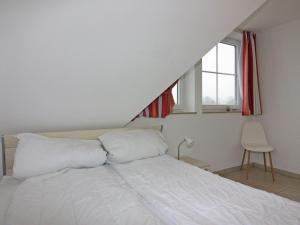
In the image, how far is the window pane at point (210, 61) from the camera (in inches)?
113

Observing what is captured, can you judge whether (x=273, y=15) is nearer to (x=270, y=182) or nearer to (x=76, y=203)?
(x=270, y=182)

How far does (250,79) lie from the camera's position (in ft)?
10.3

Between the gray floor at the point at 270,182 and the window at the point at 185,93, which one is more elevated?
the window at the point at 185,93

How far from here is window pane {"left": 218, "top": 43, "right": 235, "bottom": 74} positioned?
3070mm

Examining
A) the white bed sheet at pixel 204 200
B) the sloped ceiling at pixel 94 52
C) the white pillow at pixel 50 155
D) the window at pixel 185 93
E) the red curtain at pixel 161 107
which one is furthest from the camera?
the window at pixel 185 93

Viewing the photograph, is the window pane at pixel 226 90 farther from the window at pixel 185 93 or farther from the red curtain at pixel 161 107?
the red curtain at pixel 161 107

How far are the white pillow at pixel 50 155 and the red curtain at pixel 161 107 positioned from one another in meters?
0.78

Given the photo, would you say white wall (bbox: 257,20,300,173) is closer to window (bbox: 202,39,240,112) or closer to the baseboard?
the baseboard

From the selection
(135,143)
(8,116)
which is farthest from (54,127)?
(135,143)

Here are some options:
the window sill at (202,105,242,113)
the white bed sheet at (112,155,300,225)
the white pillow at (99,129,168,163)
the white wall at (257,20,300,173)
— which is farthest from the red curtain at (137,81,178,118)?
the white wall at (257,20,300,173)

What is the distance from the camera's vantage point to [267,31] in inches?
124

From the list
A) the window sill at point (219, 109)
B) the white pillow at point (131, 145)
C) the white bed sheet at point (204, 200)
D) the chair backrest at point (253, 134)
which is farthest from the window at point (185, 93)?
the white bed sheet at point (204, 200)

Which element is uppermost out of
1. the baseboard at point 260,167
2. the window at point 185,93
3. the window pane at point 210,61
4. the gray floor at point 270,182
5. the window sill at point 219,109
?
the window pane at point 210,61

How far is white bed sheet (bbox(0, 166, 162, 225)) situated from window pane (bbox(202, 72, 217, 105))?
1.96 meters
